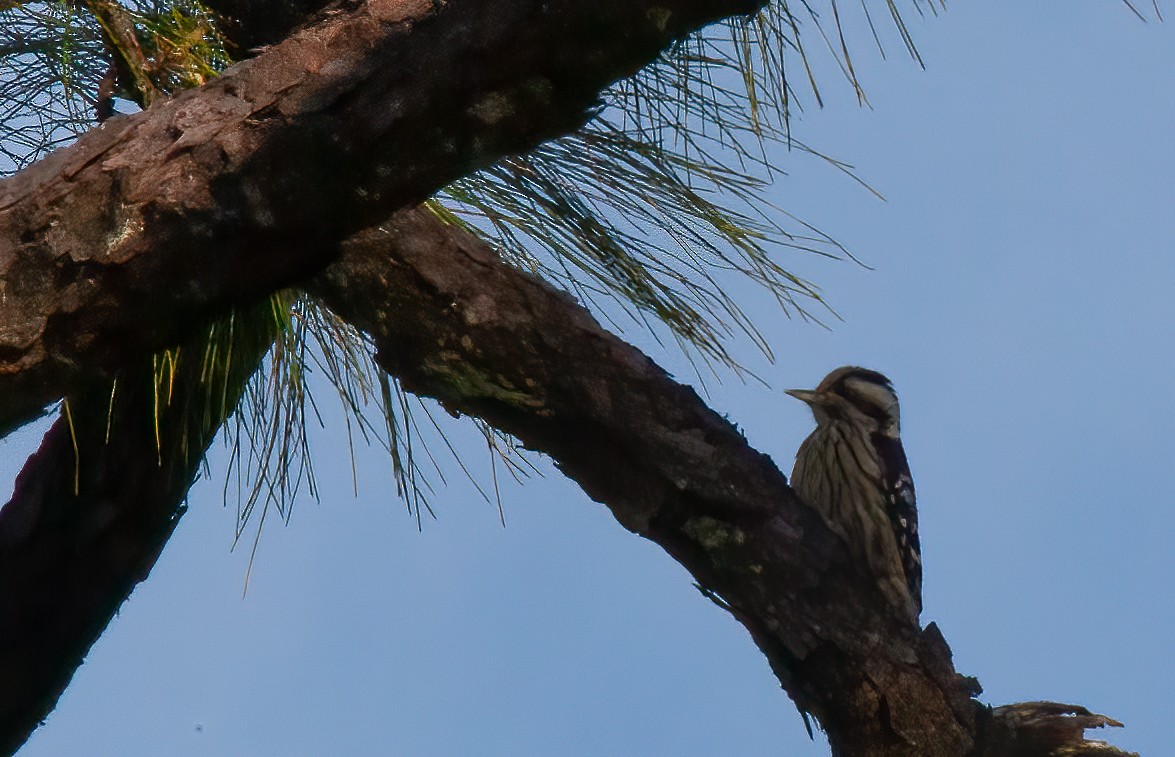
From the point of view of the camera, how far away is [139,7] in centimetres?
275

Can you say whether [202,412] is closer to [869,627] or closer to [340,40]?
[340,40]

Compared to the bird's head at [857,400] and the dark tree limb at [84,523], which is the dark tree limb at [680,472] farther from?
the bird's head at [857,400]

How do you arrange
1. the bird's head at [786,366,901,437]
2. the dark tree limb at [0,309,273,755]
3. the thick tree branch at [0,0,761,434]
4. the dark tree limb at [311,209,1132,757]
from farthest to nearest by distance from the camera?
the bird's head at [786,366,901,437], the dark tree limb at [311,209,1132,757], the dark tree limb at [0,309,273,755], the thick tree branch at [0,0,761,434]

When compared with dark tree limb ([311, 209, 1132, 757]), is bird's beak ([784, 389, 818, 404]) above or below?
above

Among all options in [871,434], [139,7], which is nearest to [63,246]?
[139,7]

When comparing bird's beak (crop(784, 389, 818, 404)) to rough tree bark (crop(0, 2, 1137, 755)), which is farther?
bird's beak (crop(784, 389, 818, 404))

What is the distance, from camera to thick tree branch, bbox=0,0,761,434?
189cm

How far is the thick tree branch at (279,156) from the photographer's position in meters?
1.89

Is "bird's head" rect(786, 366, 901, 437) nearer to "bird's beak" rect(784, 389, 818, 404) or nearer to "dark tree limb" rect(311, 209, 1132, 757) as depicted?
"bird's beak" rect(784, 389, 818, 404)

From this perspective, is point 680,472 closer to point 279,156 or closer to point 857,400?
point 279,156

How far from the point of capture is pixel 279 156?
6.45ft

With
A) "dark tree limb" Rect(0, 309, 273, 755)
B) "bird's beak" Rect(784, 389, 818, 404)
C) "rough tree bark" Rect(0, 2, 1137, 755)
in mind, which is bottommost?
"dark tree limb" Rect(0, 309, 273, 755)

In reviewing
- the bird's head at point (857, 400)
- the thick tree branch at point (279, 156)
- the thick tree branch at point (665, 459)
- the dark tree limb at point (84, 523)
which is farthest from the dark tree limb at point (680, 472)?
the bird's head at point (857, 400)

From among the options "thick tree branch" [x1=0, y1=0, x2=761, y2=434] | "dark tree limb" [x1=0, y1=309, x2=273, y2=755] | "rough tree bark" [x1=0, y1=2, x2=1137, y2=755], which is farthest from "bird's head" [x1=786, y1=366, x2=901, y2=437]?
"thick tree branch" [x1=0, y1=0, x2=761, y2=434]
